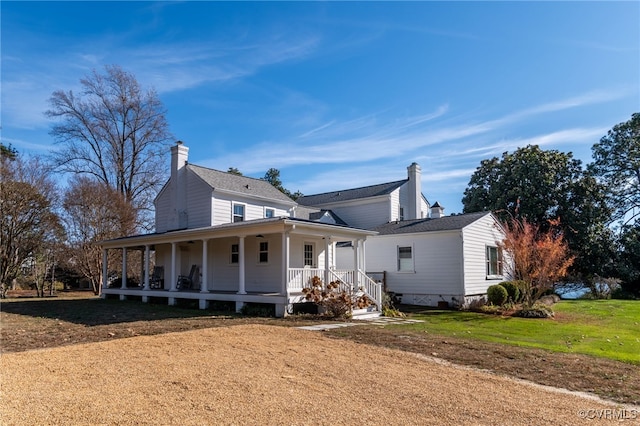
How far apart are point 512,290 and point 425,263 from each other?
387cm

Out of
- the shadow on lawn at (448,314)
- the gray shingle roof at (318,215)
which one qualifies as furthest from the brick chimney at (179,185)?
the shadow on lawn at (448,314)

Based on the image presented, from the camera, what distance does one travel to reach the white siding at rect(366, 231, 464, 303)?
63.2ft

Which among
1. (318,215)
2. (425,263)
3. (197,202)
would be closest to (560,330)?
(425,263)

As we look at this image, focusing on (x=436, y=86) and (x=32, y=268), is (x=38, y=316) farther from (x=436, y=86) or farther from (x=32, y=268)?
(x=436, y=86)

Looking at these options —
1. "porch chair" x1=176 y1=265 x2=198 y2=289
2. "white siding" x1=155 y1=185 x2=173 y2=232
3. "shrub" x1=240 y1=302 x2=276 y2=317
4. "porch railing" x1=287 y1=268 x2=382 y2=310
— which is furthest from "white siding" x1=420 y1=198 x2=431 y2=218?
"shrub" x1=240 y1=302 x2=276 y2=317

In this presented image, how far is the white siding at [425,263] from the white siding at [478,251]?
471 mm

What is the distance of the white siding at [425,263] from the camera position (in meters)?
19.3

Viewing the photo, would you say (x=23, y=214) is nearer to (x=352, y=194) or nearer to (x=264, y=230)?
(x=264, y=230)

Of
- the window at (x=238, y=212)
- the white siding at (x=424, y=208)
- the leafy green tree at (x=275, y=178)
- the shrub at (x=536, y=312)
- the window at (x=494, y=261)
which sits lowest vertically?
the shrub at (x=536, y=312)

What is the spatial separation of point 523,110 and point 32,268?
88.8 feet

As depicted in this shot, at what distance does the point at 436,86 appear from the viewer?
50.7 ft

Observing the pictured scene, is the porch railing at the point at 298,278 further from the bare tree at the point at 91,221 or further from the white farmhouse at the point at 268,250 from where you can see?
the bare tree at the point at 91,221

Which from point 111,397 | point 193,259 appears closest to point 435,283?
point 193,259

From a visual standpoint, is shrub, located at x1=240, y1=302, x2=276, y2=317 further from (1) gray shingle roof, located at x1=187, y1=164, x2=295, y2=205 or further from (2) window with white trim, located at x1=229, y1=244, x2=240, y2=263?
(1) gray shingle roof, located at x1=187, y1=164, x2=295, y2=205
